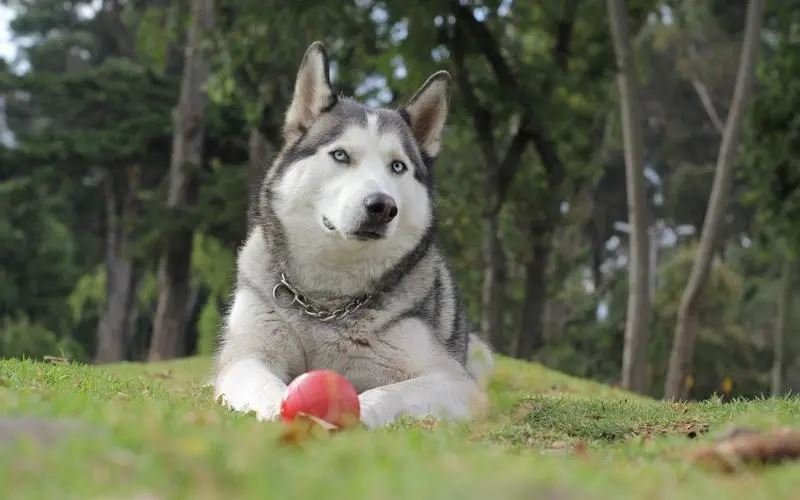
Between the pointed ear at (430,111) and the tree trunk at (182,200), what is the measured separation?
13.9 metres

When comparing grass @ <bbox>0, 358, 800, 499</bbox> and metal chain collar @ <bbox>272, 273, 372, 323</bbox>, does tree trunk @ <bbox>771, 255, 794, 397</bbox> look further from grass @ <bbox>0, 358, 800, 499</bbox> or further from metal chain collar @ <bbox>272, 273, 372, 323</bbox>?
grass @ <bbox>0, 358, 800, 499</bbox>

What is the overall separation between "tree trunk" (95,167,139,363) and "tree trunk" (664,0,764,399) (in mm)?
17548

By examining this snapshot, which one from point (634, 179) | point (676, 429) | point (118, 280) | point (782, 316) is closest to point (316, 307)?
point (676, 429)

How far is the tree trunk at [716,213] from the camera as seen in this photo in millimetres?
13930

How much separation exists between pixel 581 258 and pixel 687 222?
12.9 metres

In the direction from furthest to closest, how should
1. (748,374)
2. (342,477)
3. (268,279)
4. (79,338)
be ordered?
(79,338) → (748,374) → (268,279) → (342,477)

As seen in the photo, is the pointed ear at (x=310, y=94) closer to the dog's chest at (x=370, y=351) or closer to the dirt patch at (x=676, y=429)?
the dog's chest at (x=370, y=351)

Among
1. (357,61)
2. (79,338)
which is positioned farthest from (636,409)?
(79,338)

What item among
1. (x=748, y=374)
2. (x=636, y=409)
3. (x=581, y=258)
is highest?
(x=636, y=409)

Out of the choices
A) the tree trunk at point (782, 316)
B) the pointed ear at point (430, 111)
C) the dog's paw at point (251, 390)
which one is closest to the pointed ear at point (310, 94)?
the pointed ear at point (430, 111)

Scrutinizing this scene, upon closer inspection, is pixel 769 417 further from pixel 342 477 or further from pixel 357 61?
pixel 357 61

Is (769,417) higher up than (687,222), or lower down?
higher up

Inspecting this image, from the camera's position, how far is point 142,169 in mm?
27469

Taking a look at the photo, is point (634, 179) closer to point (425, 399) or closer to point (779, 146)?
point (779, 146)
